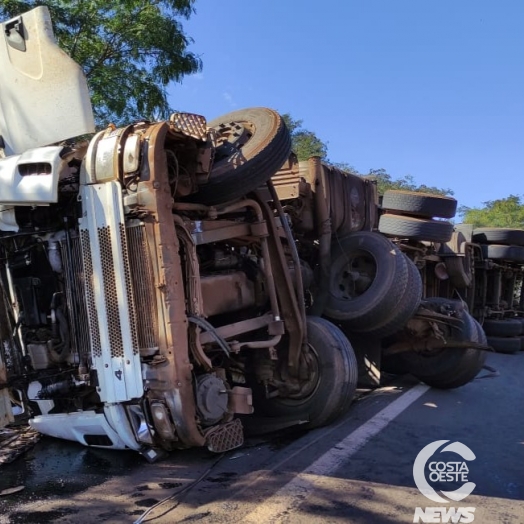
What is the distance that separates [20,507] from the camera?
2.74 meters

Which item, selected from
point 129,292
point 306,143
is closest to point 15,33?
point 129,292

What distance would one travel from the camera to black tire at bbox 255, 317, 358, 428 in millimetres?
4082

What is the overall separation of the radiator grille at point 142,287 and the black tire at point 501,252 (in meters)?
9.00

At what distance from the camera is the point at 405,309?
4.84 m

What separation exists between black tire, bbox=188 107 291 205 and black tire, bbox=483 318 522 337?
7.80 metres

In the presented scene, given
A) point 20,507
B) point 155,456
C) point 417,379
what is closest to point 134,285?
point 155,456

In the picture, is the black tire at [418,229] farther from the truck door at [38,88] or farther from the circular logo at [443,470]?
the truck door at [38,88]

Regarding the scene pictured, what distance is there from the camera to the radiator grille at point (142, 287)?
3.12 metres

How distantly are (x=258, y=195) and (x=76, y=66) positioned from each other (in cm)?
151

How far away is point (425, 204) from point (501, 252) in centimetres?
491

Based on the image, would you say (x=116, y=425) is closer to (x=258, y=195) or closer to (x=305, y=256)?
(x=258, y=195)

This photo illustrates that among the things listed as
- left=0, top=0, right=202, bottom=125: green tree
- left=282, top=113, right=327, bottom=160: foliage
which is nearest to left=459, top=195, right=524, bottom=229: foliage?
left=282, top=113, right=327, bottom=160: foliage

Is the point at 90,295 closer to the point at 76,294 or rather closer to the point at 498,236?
the point at 76,294

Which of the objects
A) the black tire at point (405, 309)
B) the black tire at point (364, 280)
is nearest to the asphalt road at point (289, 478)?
the black tire at point (405, 309)
